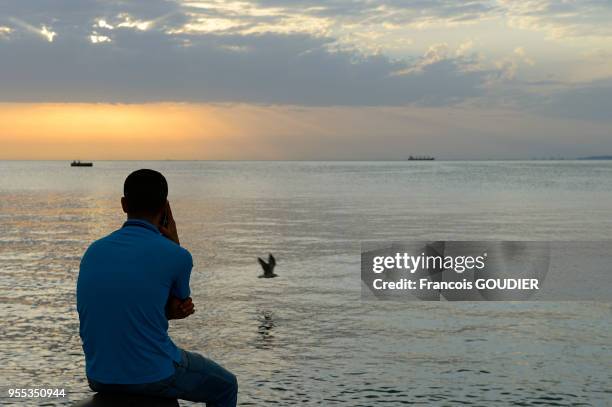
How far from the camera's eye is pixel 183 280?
4949mm

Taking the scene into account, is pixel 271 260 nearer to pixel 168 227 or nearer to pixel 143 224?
pixel 168 227

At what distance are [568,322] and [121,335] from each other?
15.6 m

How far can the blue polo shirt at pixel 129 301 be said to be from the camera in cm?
475

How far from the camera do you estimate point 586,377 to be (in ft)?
44.2

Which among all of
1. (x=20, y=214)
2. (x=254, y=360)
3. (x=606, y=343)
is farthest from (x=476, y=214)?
(x=254, y=360)

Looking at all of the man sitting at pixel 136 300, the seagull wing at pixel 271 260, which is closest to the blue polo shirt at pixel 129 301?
the man sitting at pixel 136 300

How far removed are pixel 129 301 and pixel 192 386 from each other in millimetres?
847

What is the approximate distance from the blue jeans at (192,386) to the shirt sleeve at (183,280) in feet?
1.65

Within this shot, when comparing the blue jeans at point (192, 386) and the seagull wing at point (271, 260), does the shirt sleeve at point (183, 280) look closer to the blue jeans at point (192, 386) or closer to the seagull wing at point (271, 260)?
the blue jeans at point (192, 386)

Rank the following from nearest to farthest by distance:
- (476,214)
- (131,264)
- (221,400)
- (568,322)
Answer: (131,264), (221,400), (568,322), (476,214)

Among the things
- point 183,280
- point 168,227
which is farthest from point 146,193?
point 183,280

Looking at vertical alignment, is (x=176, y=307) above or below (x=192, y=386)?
above

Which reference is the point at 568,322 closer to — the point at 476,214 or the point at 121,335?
the point at 121,335

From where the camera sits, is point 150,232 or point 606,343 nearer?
point 150,232
